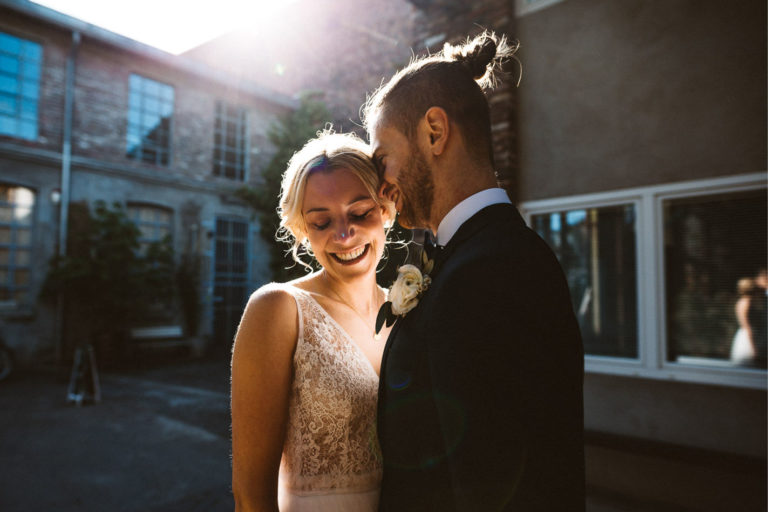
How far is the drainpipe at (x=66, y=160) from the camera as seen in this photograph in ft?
37.3

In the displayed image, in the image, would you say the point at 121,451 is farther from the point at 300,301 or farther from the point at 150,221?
the point at 150,221

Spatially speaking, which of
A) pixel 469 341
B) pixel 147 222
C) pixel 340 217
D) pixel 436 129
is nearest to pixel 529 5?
pixel 340 217

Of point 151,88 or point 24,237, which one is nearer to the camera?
point 24,237

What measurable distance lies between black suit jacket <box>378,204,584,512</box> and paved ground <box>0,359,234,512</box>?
3926mm

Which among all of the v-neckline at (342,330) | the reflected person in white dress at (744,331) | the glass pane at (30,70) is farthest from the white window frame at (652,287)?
the glass pane at (30,70)

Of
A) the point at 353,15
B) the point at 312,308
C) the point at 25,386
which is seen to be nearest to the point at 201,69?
the point at 353,15

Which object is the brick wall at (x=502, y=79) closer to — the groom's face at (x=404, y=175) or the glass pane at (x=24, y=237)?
the groom's face at (x=404, y=175)

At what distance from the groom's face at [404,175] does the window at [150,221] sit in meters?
12.5

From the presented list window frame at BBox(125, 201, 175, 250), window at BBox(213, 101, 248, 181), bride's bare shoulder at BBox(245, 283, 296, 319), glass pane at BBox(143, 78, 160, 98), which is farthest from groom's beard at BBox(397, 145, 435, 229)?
window at BBox(213, 101, 248, 181)

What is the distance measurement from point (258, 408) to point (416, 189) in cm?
92

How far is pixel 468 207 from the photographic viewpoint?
1373mm

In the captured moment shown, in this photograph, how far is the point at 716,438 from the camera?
3945 millimetres

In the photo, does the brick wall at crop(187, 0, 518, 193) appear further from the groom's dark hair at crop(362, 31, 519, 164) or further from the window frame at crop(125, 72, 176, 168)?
the window frame at crop(125, 72, 176, 168)

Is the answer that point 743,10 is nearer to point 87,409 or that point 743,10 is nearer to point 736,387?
point 736,387
